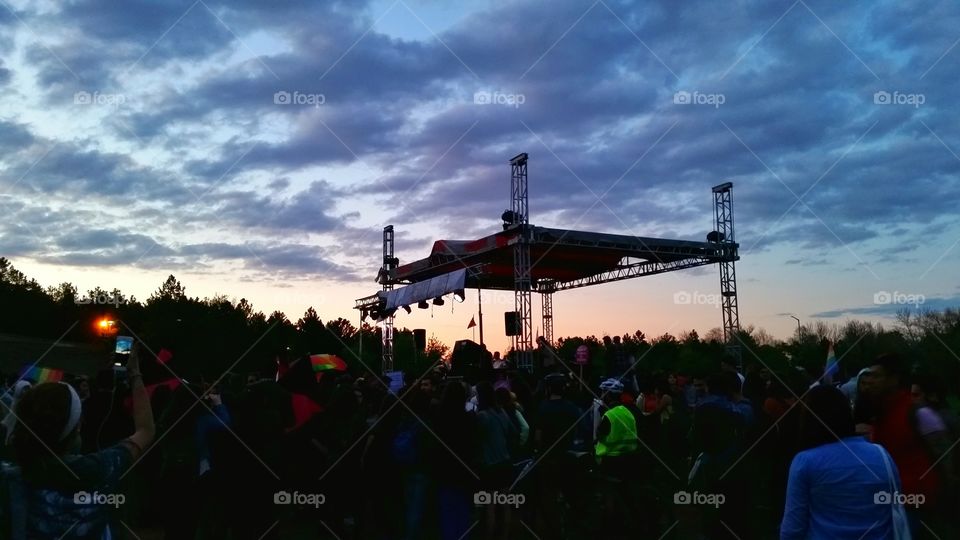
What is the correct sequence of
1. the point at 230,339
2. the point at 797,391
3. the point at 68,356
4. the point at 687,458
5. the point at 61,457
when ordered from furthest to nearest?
the point at 68,356 < the point at 230,339 < the point at 687,458 < the point at 797,391 < the point at 61,457

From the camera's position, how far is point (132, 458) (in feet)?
9.73

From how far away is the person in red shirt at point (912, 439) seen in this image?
195 inches

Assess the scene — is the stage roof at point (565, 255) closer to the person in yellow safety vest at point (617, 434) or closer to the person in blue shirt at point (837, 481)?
the person in yellow safety vest at point (617, 434)

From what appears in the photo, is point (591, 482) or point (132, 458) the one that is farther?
point (591, 482)

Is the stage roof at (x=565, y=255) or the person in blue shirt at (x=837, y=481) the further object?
the stage roof at (x=565, y=255)

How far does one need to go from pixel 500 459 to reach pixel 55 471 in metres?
4.76

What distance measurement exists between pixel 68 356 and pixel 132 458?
178 feet

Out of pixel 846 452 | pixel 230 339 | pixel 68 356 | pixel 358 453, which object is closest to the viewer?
pixel 846 452

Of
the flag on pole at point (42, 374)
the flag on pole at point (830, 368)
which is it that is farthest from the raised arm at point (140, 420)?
the flag on pole at point (830, 368)

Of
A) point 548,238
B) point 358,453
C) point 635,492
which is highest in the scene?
point 548,238

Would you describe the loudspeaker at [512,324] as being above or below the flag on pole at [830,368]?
above

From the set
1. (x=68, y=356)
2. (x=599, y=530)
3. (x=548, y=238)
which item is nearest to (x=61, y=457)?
(x=599, y=530)

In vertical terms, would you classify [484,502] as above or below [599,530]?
above

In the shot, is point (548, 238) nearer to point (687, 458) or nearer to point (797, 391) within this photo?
point (687, 458)
